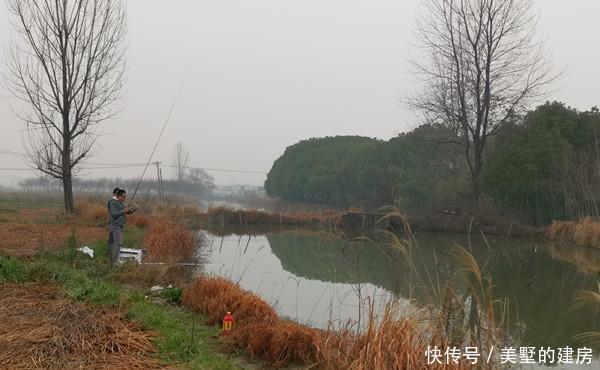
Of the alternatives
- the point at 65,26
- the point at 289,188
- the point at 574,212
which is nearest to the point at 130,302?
the point at 65,26

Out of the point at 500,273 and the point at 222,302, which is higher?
the point at 222,302

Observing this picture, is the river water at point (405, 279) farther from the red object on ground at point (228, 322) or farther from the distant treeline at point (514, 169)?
the distant treeline at point (514, 169)

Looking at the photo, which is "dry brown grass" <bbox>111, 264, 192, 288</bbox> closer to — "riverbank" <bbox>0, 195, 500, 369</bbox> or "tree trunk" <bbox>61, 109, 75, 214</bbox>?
"riverbank" <bbox>0, 195, 500, 369</bbox>

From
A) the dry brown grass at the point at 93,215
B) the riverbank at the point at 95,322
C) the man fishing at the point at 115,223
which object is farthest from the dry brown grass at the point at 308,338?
the dry brown grass at the point at 93,215

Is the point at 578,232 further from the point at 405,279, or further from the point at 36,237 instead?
the point at 36,237

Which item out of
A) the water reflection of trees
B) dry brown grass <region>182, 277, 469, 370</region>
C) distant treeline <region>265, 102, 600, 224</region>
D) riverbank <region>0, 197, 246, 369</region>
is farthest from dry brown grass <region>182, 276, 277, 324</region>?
distant treeline <region>265, 102, 600, 224</region>

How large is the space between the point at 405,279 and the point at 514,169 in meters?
16.1

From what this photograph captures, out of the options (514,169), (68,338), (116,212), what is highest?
(514,169)

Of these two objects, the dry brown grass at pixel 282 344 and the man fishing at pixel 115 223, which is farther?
the man fishing at pixel 115 223

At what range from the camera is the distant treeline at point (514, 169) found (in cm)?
1605

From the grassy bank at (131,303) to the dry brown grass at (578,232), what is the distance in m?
12.5

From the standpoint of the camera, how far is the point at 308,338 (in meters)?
3.73

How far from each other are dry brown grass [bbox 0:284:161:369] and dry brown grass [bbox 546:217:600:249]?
44.0 ft

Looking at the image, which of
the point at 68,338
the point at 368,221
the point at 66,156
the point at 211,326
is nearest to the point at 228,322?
the point at 211,326
